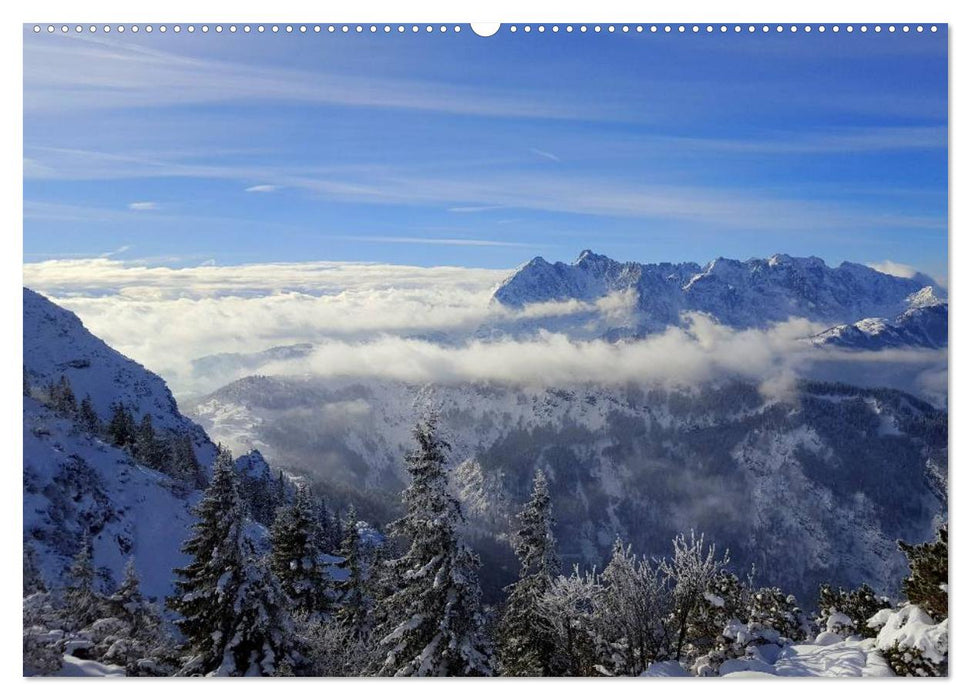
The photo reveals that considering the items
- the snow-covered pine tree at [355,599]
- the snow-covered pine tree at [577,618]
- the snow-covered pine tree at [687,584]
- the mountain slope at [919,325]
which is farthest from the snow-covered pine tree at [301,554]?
the mountain slope at [919,325]

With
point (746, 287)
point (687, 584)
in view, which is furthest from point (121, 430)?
point (687, 584)

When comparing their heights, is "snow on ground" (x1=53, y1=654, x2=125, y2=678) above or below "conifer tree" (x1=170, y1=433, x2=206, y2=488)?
above

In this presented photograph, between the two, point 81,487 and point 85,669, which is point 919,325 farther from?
point 81,487

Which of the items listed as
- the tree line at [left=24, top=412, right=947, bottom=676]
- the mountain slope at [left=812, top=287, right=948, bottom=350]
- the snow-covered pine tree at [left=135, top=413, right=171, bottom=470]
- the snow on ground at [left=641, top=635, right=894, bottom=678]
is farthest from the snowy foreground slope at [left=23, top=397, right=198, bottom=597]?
the mountain slope at [left=812, top=287, right=948, bottom=350]

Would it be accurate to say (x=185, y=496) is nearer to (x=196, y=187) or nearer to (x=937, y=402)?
(x=196, y=187)

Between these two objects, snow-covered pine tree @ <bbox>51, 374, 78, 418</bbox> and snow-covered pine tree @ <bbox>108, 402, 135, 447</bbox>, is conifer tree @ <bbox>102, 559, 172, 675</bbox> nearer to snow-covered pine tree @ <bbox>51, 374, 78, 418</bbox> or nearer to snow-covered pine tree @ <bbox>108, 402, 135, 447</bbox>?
snow-covered pine tree @ <bbox>51, 374, 78, 418</bbox>

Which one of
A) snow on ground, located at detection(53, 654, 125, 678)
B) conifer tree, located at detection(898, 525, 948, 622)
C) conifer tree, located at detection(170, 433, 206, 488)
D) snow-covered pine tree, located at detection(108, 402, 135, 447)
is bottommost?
conifer tree, located at detection(170, 433, 206, 488)
